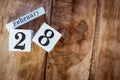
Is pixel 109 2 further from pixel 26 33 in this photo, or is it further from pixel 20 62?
pixel 20 62

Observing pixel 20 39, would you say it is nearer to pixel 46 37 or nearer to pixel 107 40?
pixel 46 37

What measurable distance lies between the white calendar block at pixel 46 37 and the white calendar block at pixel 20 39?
0.11 ft

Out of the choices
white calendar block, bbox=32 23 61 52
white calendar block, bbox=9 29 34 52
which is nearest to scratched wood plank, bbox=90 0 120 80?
white calendar block, bbox=32 23 61 52

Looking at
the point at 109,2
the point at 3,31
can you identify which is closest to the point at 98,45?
the point at 109,2

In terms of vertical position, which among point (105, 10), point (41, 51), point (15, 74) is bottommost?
point (15, 74)

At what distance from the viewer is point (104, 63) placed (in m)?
1.36

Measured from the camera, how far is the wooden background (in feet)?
4.41

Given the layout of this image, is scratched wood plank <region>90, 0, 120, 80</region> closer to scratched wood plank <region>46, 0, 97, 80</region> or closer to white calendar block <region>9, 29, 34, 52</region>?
scratched wood plank <region>46, 0, 97, 80</region>

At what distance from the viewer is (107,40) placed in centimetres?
135

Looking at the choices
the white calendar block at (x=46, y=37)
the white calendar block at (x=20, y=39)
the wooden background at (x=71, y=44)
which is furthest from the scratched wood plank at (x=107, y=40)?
the white calendar block at (x=20, y=39)

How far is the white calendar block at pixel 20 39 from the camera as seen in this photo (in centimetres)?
132

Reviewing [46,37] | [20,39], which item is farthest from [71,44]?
[20,39]

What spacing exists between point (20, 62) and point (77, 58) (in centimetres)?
30

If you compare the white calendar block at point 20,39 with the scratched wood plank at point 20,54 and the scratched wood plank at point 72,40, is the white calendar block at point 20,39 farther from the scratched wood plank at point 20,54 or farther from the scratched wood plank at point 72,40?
the scratched wood plank at point 72,40
